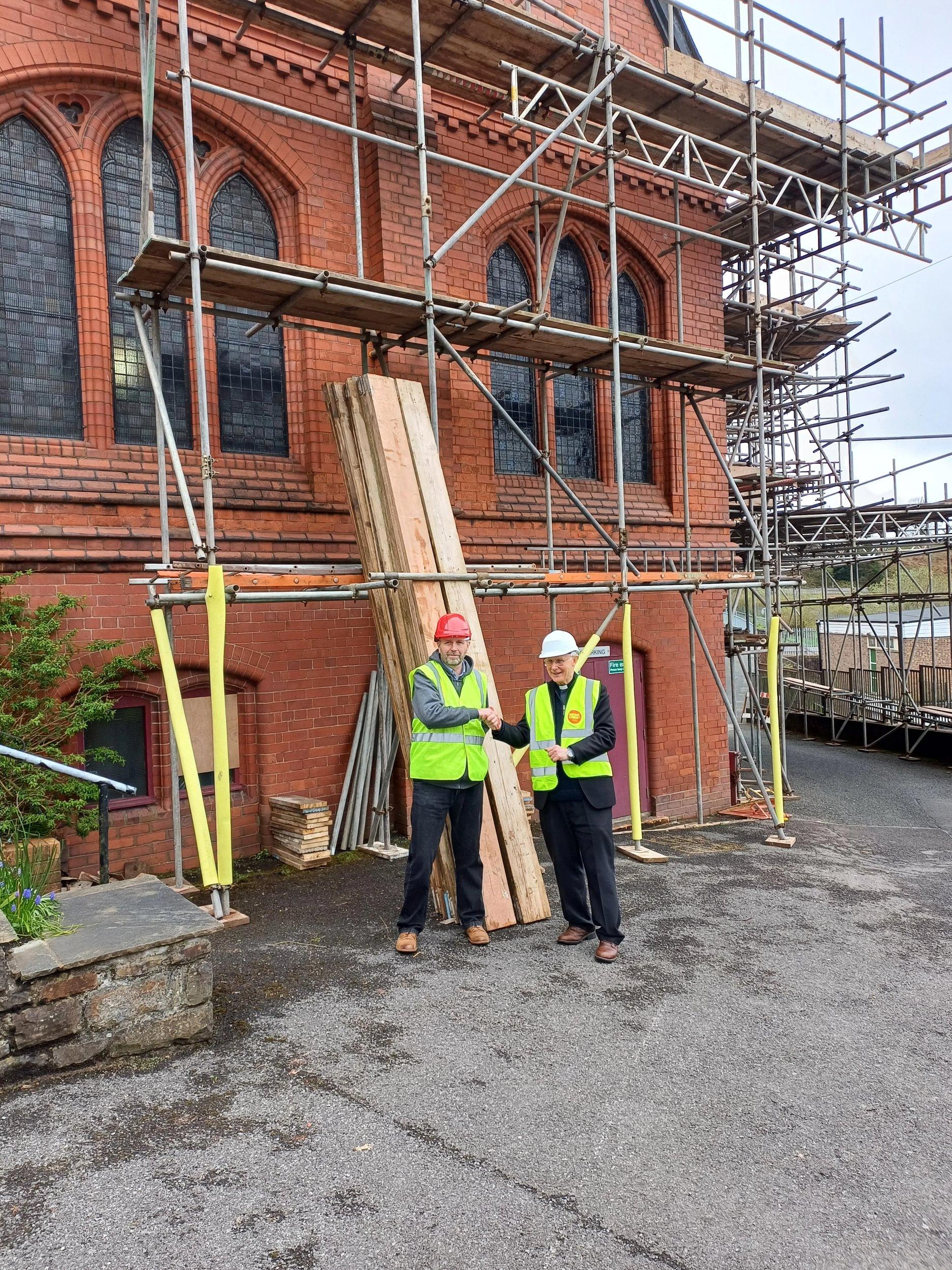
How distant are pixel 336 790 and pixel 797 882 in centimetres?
446

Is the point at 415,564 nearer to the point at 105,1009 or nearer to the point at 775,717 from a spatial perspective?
the point at 105,1009

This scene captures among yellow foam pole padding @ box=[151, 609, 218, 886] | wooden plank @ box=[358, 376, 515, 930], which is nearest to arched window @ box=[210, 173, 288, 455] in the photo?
wooden plank @ box=[358, 376, 515, 930]

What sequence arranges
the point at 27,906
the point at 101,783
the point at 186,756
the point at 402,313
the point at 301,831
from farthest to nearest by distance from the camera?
the point at 301,831 < the point at 402,313 < the point at 186,756 < the point at 101,783 < the point at 27,906

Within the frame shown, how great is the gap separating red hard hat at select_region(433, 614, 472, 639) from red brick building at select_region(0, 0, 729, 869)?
126 inches

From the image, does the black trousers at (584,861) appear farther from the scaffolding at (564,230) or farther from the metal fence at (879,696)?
the metal fence at (879,696)

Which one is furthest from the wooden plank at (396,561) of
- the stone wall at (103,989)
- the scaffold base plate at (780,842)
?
the scaffold base plate at (780,842)

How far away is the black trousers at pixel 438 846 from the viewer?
5.80 metres

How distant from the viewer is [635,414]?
12234 millimetres

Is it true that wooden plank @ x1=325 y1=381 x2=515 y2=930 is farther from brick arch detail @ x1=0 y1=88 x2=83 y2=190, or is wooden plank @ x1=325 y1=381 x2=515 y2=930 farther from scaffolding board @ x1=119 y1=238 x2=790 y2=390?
brick arch detail @ x1=0 y1=88 x2=83 y2=190

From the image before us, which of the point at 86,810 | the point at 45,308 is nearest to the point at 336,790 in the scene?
the point at 86,810

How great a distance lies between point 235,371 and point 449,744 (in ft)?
17.0

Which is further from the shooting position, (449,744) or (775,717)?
(775,717)

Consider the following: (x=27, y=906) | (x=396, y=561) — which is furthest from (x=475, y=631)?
(x=27, y=906)

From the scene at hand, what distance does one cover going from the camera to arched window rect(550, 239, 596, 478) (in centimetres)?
1145
